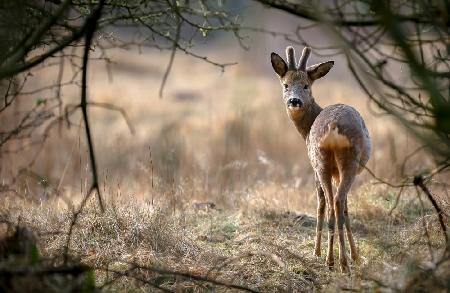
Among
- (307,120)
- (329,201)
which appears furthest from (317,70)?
(329,201)

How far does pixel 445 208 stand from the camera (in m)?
6.67

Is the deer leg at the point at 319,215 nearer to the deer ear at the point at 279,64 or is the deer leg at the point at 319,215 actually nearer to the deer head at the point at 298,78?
the deer head at the point at 298,78

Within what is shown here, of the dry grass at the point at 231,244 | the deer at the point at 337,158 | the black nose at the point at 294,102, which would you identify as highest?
the black nose at the point at 294,102

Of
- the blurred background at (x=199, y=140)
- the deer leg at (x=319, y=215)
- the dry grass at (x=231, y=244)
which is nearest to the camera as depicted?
the dry grass at (x=231, y=244)

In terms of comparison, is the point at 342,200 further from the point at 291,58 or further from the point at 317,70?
the point at 291,58

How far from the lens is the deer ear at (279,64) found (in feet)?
25.8

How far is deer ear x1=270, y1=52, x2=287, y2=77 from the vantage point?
7860 mm

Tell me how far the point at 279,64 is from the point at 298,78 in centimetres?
28

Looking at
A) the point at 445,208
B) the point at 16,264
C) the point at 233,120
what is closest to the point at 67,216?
the point at 16,264

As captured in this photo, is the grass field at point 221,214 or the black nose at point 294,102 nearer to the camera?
the grass field at point 221,214

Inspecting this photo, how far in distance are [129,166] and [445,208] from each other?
7.32 metres

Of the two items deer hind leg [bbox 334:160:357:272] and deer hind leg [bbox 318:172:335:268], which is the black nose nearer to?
deer hind leg [bbox 318:172:335:268]

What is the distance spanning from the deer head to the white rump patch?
0.99 meters

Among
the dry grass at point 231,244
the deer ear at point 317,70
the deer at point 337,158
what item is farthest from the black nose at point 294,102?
the dry grass at point 231,244
